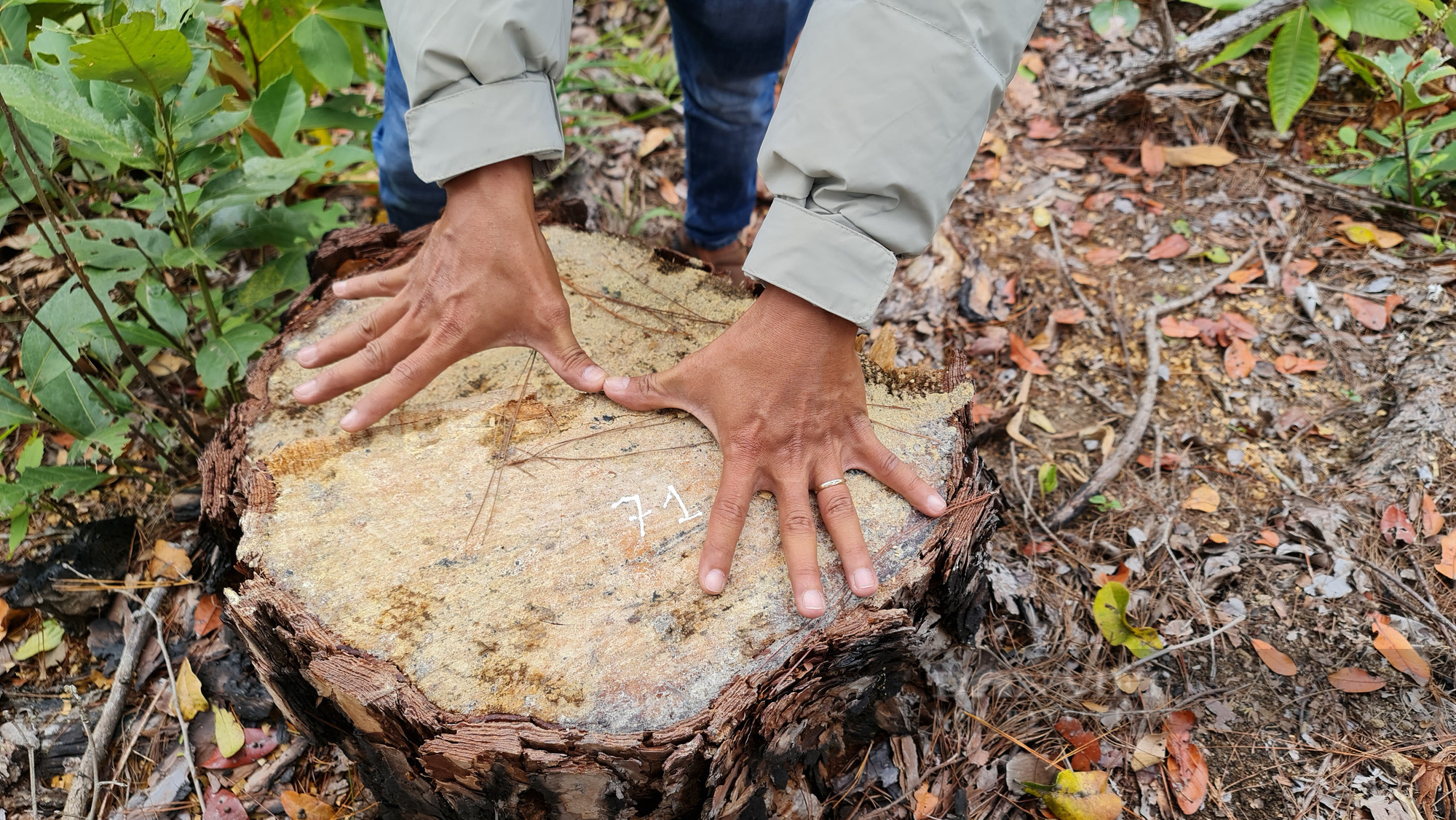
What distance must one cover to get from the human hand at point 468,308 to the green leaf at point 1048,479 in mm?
1249

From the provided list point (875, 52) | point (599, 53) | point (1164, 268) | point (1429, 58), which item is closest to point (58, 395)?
point (875, 52)

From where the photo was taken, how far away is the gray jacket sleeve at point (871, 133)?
3.60ft

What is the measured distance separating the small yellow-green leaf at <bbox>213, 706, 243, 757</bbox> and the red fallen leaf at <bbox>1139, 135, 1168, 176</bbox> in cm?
323

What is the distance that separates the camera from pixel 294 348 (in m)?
1.59

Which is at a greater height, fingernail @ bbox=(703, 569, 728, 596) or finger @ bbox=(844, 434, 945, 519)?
finger @ bbox=(844, 434, 945, 519)

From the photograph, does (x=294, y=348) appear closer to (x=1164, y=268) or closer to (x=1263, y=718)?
(x=1263, y=718)

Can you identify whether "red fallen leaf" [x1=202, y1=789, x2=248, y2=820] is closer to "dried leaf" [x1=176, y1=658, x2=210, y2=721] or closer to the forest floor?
the forest floor

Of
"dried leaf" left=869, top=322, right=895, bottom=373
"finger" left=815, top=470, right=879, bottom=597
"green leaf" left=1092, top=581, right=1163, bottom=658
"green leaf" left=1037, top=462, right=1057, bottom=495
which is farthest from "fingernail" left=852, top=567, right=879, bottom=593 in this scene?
"green leaf" left=1037, top=462, right=1057, bottom=495

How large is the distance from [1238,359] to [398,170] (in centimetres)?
238

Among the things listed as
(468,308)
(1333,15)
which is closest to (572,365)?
(468,308)

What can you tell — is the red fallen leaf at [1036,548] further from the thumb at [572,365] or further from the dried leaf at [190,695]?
the dried leaf at [190,695]

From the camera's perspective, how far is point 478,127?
1.32 metres

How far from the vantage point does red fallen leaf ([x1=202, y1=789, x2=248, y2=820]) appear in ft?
5.08

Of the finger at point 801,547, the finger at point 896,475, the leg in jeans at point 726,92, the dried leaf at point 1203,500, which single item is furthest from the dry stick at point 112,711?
the dried leaf at point 1203,500
